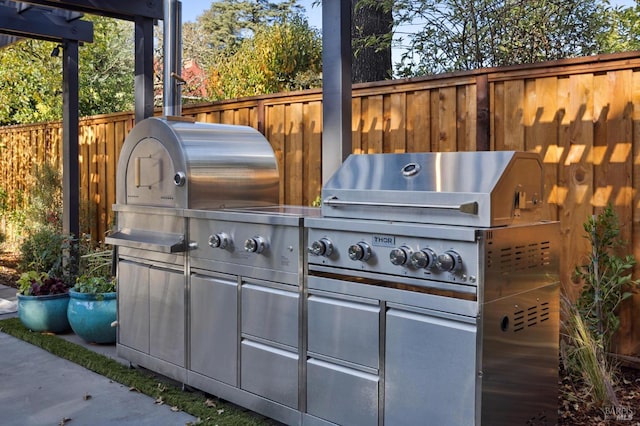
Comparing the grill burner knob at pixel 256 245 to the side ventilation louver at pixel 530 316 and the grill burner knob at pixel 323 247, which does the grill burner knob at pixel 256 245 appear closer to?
the grill burner knob at pixel 323 247

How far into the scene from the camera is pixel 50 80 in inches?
406

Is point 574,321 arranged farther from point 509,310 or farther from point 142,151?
point 142,151

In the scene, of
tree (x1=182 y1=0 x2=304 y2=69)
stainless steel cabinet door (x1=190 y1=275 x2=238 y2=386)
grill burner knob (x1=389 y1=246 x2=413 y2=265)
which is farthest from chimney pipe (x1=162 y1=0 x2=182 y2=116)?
tree (x1=182 y1=0 x2=304 y2=69)

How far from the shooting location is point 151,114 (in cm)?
514

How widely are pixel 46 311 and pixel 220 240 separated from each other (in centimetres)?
233

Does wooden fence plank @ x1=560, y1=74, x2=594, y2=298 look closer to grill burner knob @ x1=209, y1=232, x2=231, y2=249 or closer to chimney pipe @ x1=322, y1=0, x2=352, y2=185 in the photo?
chimney pipe @ x1=322, y1=0, x2=352, y2=185

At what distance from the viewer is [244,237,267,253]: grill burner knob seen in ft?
10.7

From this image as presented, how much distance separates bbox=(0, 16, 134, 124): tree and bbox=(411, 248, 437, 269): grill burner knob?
236 inches

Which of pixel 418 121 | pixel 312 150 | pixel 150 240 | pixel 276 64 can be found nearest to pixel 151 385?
pixel 150 240

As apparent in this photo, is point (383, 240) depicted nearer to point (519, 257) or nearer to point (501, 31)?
point (519, 257)

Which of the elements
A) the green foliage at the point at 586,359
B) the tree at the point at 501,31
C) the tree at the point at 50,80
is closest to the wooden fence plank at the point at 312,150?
the green foliage at the point at 586,359

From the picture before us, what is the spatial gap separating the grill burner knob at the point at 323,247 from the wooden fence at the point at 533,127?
1619 millimetres

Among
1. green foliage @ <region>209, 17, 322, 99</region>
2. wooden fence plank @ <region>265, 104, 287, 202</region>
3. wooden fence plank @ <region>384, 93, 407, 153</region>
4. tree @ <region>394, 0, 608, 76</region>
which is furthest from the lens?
green foliage @ <region>209, 17, 322, 99</region>

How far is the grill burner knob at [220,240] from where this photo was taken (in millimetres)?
3465
